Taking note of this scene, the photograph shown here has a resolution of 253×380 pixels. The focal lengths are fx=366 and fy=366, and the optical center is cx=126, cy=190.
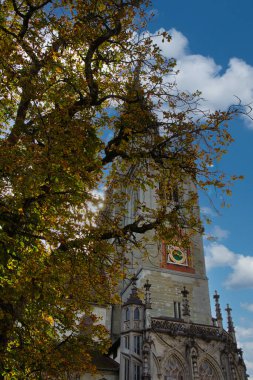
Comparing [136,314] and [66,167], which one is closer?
[66,167]

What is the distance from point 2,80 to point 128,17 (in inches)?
178

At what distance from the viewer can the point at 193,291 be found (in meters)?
27.1

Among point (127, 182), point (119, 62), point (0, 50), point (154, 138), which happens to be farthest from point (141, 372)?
point (0, 50)

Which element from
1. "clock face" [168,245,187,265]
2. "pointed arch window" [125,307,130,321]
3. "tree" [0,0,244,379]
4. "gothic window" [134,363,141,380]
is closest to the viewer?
"tree" [0,0,244,379]

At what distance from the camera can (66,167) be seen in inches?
292

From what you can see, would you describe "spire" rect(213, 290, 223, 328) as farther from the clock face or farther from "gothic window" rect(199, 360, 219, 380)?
the clock face

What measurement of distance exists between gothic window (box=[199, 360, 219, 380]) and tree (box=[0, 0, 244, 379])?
41.3ft

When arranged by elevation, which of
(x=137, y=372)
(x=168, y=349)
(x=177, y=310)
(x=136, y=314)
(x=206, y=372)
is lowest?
(x=137, y=372)

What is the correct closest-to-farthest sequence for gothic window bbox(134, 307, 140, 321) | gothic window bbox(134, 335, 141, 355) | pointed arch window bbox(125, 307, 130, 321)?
1. gothic window bbox(134, 335, 141, 355)
2. gothic window bbox(134, 307, 140, 321)
3. pointed arch window bbox(125, 307, 130, 321)

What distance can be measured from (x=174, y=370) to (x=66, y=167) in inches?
656

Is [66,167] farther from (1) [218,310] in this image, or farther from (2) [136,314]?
(1) [218,310]

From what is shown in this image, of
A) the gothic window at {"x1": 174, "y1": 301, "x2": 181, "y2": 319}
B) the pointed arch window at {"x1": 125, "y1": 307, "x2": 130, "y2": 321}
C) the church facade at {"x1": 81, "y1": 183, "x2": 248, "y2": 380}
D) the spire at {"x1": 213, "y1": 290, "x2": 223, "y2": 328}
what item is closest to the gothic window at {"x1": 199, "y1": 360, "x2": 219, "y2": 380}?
the church facade at {"x1": 81, "y1": 183, "x2": 248, "y2": 380}

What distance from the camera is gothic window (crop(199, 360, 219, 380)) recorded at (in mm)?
20270

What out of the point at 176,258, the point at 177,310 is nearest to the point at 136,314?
the point at 177,310
